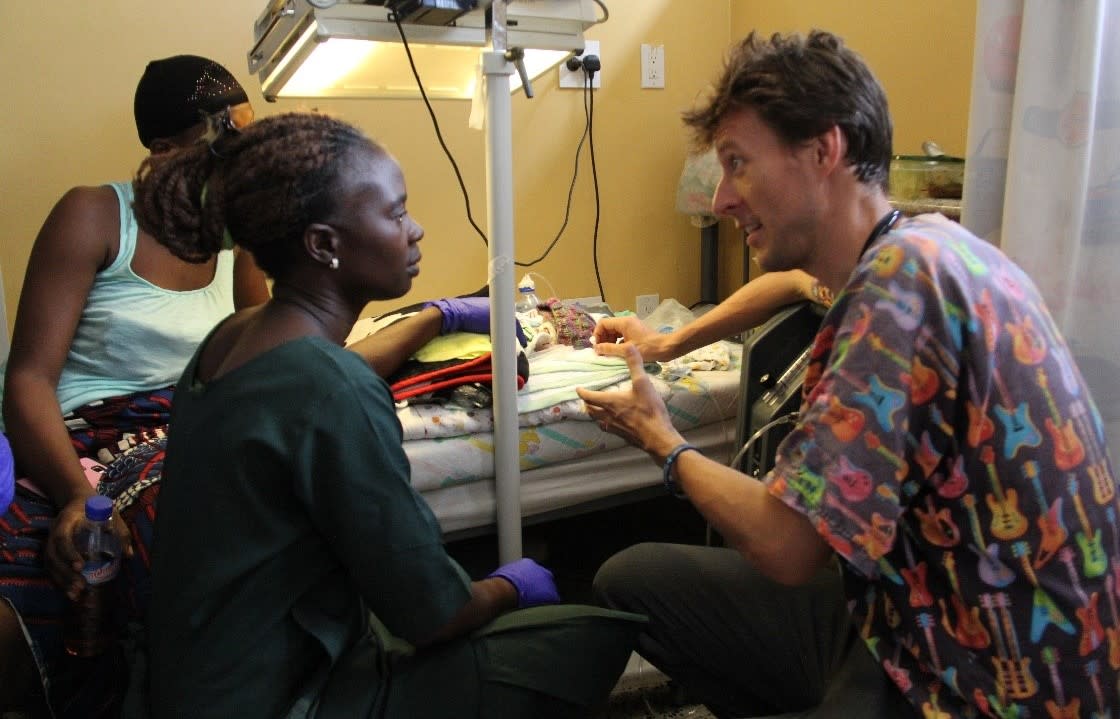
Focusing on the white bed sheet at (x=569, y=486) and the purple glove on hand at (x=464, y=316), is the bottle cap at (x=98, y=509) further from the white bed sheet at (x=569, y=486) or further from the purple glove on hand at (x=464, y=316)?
the purple glove on hand at (x=464, y=316)

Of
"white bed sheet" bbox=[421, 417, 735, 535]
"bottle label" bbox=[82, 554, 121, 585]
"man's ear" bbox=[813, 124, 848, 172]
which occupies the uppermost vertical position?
"man's ear" bbox=[813, 124, 848, 172]

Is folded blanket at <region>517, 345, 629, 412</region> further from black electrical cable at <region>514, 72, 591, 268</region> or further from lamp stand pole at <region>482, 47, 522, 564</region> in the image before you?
black electrical cable at <region>514, 72, 591, 268</region>

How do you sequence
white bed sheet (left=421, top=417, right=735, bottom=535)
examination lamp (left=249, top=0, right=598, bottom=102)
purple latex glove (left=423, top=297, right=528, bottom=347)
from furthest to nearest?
purple latex glove (left=423, top=297, right=528, bottom=347)
white bed sheet (left=421, top=417, right=735, bottom=535)
examination lamp (left=249, top=0, right=598, bottom=102)

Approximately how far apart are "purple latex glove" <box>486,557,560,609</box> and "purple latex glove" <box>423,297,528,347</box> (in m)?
0.57

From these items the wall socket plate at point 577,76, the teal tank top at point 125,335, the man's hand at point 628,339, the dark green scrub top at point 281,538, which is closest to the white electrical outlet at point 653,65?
the wall socket plate at point 577,76

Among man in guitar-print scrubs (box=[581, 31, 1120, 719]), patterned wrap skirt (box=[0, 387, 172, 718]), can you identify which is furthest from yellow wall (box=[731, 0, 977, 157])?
patterned wrap skirt (box=[0, 387, 172, 718])

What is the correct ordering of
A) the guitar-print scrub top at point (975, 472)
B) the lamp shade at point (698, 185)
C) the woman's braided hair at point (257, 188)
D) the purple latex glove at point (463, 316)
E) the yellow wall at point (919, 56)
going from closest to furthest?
the guitar-print scrub top at point (975, 472) → the woman's braided hair at point (257, 188) → the purple latex glove at point (463, 316) → the yellow wall at point (919, 56) → the lamp shade at point (698, 185)

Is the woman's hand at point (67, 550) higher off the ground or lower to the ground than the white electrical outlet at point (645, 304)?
lower

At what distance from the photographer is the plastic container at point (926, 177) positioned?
5.04 ft

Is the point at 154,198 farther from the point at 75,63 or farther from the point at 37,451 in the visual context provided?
the point at 75,63

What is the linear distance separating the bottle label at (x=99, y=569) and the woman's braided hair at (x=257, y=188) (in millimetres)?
478

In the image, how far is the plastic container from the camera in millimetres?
1536

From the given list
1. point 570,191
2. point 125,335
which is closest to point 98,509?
point 125,335

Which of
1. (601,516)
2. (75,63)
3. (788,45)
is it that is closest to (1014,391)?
(788,45)
